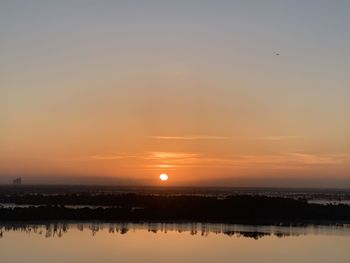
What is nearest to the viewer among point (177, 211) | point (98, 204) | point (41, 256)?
point (41, 256)

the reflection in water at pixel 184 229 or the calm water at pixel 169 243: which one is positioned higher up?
the reflection in water at pixel 184 229

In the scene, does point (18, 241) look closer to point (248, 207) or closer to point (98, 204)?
point (248, 207)

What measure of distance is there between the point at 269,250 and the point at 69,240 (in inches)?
321

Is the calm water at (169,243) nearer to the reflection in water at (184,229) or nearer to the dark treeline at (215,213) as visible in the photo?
the reflection in water at (184,229)

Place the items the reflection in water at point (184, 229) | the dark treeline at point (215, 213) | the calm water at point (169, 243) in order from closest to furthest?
1. the calm water at point (169, 243)
2. the reflection in water at point (184, 229)
3. the dark treeline at point (215, 213)

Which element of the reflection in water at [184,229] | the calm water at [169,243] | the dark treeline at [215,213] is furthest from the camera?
the dark treeline at [215,213]

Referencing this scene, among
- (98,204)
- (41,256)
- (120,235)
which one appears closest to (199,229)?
(120,235)

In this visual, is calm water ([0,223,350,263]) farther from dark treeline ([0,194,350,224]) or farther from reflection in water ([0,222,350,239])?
dark treeline ([0,194,350,224])

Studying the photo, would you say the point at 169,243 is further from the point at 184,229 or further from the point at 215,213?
the point at 215,213

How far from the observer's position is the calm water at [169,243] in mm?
22109

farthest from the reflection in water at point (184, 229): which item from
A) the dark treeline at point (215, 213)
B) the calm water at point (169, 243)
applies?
the dark treeline at point (215, 213)

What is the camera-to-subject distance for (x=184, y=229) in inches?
1265

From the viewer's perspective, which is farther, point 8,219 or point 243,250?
point 8,219

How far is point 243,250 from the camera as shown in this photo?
24297mm
